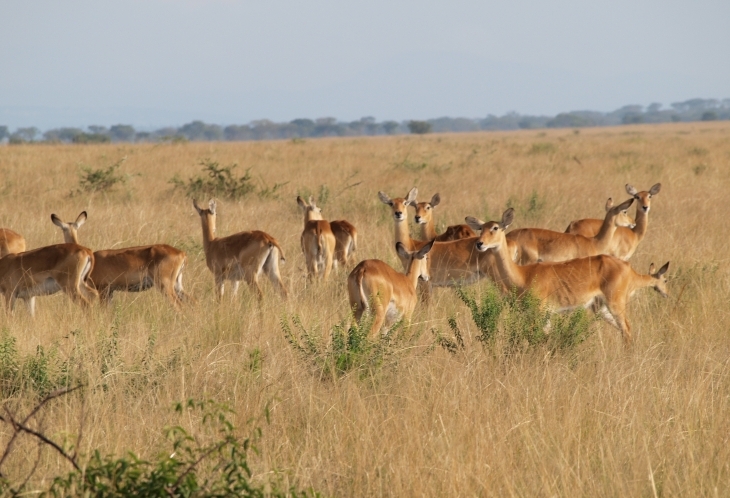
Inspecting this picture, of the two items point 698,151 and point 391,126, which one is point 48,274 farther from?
point 391,126

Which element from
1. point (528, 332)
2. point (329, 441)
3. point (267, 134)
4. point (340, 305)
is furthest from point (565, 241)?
point (267, 134)

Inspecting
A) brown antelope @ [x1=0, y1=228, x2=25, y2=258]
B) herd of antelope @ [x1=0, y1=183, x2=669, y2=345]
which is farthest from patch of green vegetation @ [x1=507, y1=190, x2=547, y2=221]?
brown antelope @ [x1=0, y1=228, x2=25, y2=258]

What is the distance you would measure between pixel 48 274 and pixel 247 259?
5.68ft

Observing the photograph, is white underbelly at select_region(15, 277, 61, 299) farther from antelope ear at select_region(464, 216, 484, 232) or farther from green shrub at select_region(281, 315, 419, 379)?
antelope ear at select_region(464, 216, 484, 232)

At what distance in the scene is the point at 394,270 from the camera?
21.6 feet

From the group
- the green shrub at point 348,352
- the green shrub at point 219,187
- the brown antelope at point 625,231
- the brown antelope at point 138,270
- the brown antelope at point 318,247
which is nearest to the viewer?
the green shrub at point 348,352

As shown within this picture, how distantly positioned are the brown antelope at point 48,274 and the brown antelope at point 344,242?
2.73 meters

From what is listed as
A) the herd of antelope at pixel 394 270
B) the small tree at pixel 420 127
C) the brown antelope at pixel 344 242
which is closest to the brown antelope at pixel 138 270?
the herd of antelope at pixel 394 270

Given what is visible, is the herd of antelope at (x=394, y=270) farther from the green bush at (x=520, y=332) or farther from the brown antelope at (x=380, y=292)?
the green bush at (x=520, y=332)

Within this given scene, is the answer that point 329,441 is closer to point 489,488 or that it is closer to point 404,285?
point 489,488

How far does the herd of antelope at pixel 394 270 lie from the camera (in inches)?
252

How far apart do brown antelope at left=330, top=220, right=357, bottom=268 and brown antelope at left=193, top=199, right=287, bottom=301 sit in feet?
3.40

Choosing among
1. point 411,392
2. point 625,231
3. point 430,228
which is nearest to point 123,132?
point 430,228

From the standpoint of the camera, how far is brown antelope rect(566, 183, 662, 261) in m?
9.01
